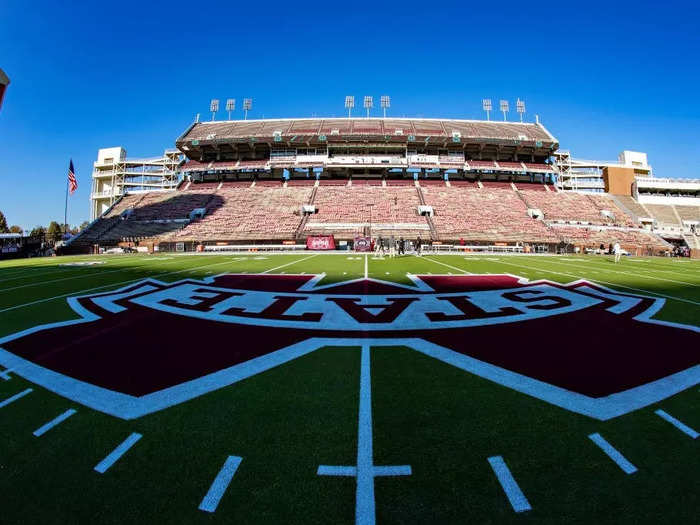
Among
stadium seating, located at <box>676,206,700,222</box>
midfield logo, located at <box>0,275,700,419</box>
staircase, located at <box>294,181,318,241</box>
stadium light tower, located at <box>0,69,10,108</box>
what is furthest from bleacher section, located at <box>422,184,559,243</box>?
stadium light tower, located at <box>0,69,10,108</box>

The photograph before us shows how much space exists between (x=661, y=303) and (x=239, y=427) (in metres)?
9.34

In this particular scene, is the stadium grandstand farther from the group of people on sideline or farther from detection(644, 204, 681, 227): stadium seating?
the group of people on sideline

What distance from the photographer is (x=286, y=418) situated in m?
2.71

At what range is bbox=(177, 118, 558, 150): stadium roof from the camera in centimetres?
5097

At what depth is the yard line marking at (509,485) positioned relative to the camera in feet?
5.82

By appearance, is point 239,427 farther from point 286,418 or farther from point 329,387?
point 329,387

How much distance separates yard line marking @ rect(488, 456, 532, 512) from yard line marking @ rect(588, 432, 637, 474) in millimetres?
741

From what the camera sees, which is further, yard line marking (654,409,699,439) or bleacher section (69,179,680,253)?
bleacher section (69,179,680,253)

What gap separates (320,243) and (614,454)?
32630 mm

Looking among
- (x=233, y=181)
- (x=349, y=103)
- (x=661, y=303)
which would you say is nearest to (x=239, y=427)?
(x=661, y=303)

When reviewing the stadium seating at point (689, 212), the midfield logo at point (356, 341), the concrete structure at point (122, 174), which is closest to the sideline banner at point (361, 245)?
the midfield logo at point (356, 341)

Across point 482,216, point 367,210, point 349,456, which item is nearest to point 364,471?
point 349,456

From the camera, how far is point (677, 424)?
2566 millimetres

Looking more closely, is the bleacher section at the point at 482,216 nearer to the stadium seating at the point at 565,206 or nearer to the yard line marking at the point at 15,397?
the stadium seating at the point at 565,206
